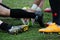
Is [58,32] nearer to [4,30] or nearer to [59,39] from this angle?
[59,39]

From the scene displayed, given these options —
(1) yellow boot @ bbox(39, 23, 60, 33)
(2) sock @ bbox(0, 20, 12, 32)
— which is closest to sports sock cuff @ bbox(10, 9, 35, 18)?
(2) sock @ bbox(0, 20, 12, 32)

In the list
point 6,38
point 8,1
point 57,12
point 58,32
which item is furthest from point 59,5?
point 8,1

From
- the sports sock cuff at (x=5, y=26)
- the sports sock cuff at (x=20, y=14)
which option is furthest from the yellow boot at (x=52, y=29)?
the sports sock cuff at (x=5, y=26)

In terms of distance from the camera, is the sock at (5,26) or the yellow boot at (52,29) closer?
the yellow boot at (52,29)

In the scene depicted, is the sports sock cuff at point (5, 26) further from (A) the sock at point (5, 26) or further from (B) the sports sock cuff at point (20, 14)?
(B) the sports sock cuff at point (20, 14)

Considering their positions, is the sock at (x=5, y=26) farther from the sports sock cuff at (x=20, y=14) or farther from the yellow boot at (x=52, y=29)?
the yellow boot at (x=52, y=29)

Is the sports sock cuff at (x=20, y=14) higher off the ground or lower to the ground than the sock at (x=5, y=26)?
higher

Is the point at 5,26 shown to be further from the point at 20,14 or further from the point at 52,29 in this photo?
the point at 52,29

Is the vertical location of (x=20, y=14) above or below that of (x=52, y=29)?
above

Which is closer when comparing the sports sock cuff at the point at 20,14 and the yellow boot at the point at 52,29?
the yellow boot at the point at 52,29

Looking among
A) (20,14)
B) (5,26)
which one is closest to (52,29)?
(20,14)

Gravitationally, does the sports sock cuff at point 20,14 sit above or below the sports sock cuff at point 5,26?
above

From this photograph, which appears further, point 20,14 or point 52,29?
point 20,14

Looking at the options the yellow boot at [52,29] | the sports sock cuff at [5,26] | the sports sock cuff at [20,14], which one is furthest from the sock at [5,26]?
the yellow boot at [52,29]
